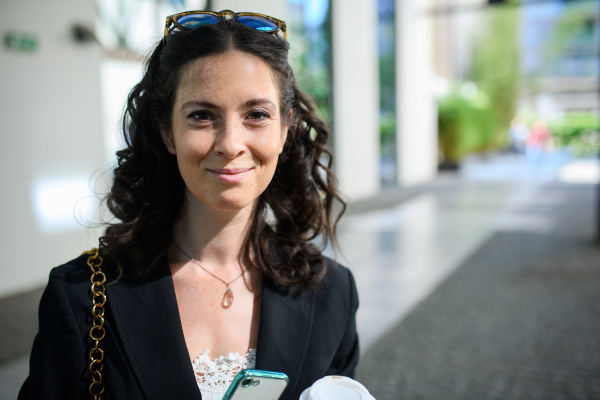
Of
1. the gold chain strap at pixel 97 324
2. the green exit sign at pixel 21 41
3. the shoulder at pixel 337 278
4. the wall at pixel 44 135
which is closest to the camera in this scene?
the gold chain strap at pixel 97 324

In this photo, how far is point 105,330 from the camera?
1.34m

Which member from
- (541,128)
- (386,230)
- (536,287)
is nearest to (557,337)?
(536,287)

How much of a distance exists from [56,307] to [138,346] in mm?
226

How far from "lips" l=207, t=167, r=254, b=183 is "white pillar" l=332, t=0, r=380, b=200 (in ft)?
32.1

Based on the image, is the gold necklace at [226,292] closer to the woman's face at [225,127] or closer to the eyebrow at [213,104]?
the woman's face at [225,127]

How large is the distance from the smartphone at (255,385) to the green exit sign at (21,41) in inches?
206

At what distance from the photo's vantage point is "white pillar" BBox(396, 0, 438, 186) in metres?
16.5

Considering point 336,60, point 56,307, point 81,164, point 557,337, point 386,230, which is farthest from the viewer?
point 336,60

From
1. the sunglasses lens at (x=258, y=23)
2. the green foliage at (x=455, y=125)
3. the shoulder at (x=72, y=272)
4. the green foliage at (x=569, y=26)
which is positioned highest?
the green foliage at (x=569, y=26)

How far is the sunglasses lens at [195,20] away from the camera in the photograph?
140 centimetres

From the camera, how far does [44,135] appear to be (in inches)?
221

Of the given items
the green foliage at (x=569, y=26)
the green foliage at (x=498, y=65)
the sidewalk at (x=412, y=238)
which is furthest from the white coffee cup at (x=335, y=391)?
the green foliage at (x=569, y=26)

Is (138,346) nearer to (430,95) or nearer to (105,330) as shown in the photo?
(105,330)

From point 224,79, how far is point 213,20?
20cm
